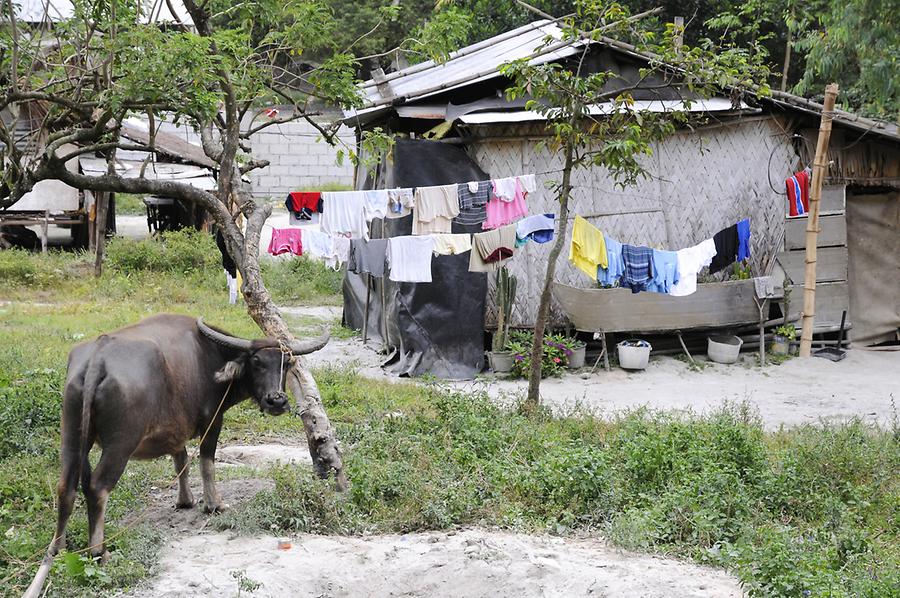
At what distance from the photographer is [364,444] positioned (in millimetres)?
7500

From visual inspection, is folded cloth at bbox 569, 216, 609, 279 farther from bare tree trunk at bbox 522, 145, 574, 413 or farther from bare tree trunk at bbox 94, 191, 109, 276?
bare tree trunk at bbox 94, 191, 109, 276

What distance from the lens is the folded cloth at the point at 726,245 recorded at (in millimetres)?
11680

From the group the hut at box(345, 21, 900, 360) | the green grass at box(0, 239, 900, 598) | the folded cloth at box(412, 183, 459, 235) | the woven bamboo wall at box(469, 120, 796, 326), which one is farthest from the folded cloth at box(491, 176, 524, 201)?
the green grass at box(0, 239, 900, 598)

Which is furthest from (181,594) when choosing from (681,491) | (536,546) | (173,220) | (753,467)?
(173,220)

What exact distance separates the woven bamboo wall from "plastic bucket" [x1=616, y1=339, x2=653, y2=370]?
880 mm

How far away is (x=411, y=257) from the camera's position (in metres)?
11.0

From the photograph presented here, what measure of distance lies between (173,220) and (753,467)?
53.9 ft

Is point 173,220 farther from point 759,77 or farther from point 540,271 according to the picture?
point 759,77

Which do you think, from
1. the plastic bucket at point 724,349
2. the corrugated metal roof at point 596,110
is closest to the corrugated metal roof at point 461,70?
the corrugated metal roof at point 596,110

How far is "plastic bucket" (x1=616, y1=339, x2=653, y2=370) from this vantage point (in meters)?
11.7

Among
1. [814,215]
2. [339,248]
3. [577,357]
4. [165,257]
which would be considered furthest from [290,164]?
[814,215]

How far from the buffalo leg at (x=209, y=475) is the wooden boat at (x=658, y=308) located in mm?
6258

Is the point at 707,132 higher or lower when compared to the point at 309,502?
higher

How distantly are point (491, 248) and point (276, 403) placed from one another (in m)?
5.21
